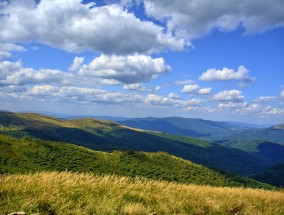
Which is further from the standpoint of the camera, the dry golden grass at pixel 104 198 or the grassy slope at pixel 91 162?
the grassy slope at pixel 91 162

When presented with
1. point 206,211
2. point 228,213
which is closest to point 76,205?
point 206,211

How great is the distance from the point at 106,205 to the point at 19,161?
107m

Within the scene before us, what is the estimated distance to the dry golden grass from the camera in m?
8.02

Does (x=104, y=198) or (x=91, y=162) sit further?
(x=91, y=162)

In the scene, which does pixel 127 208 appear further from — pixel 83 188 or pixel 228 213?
pixel 228 213

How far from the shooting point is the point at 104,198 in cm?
919

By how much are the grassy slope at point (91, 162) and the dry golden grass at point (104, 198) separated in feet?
294

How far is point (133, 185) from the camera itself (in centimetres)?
1172

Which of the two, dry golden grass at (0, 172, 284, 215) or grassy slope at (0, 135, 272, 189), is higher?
dry golden grass at (0, 172, 284, 215)

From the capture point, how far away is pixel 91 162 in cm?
12156

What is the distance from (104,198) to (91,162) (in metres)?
115

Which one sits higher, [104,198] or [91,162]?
[104,198]

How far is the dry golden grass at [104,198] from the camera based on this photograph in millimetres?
8023

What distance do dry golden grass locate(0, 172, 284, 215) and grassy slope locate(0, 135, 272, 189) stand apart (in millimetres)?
89736
